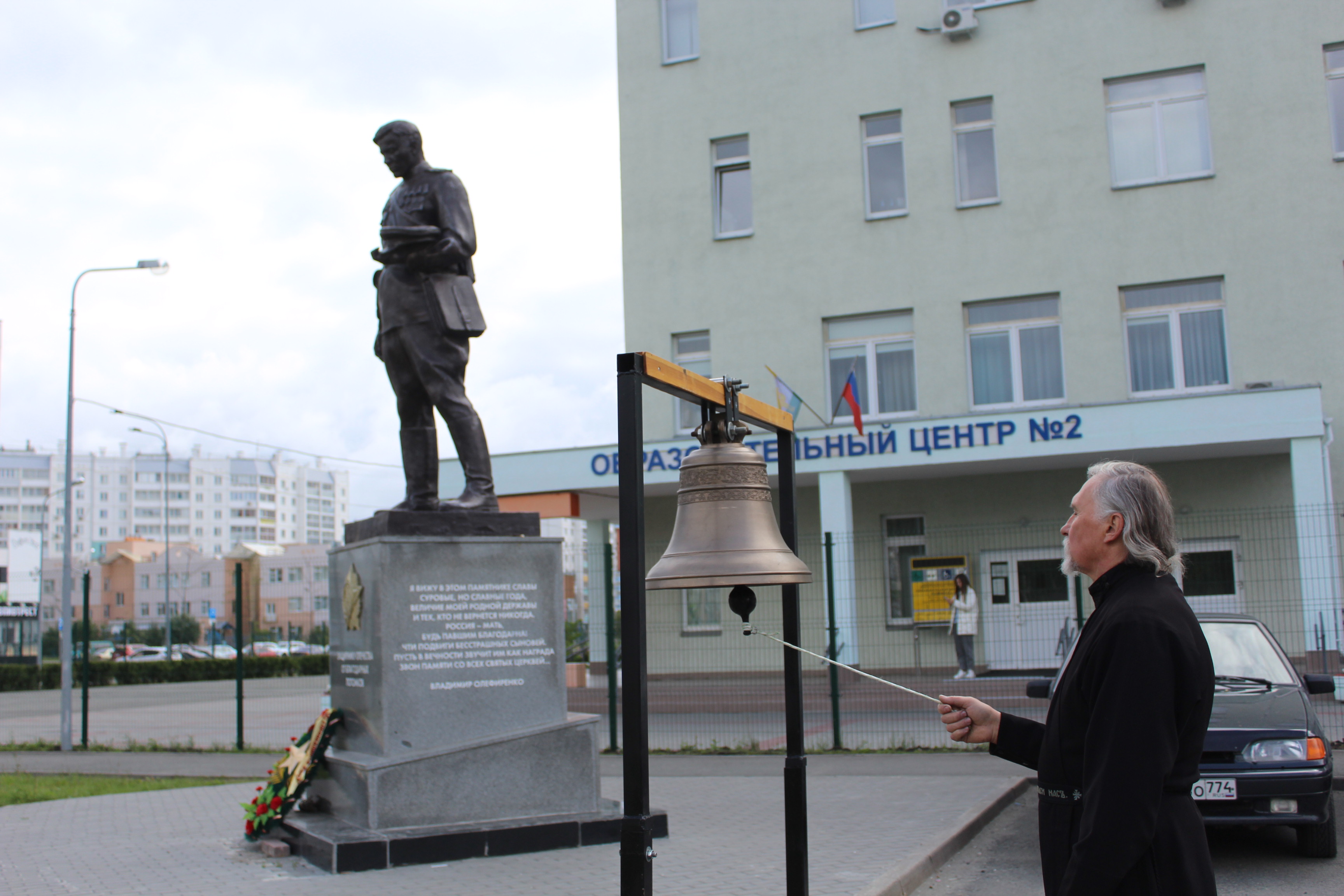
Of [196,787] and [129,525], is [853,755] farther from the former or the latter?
[129,525]

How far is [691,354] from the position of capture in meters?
22.8

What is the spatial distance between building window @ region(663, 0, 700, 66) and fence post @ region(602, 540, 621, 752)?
11793 mm

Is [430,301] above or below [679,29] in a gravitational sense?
below

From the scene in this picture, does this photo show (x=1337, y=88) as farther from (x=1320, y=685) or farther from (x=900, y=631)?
(x=1320, y=685)

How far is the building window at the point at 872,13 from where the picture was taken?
21547 millimetres

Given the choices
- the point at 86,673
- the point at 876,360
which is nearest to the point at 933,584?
the point at 876,360

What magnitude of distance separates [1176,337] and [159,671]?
3318cm

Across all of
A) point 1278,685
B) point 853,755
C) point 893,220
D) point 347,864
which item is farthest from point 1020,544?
point 347,864

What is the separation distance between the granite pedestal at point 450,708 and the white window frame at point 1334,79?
53.8 ft

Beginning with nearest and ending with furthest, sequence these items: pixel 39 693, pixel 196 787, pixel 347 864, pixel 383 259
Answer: pixel 347 864
pixel 383 259
pixel 196 787
pixel 39 693

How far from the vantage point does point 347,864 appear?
7059 mm

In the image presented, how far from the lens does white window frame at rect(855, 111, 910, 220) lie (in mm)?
21219

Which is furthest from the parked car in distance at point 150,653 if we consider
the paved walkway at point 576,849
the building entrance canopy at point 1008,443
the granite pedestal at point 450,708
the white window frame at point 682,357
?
the granite pedestal at point 450,708

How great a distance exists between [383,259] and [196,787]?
20.2 feet
